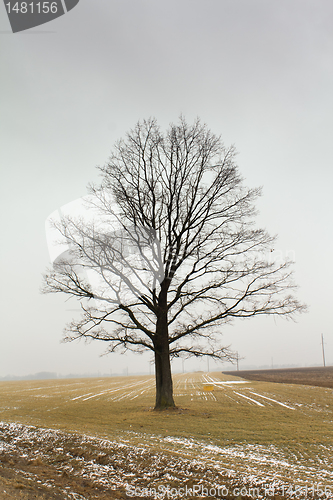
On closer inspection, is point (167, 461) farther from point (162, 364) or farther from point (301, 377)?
point (301, 377)

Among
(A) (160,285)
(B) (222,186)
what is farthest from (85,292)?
(B) (222,186)

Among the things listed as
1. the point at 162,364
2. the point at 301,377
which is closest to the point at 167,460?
the point at 162,364

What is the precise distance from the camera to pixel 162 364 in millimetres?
14484

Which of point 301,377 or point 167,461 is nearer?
point 167,461

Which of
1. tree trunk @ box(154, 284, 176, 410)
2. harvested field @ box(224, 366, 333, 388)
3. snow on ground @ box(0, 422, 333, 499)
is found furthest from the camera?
harvested field @ box(224, 366, 333, 388)

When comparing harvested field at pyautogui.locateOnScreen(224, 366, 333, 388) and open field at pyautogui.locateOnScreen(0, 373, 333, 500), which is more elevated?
open field at pyautogui.locateOnScreen(0, 373, 333, 500)

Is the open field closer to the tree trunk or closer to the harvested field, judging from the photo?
the tree trunk

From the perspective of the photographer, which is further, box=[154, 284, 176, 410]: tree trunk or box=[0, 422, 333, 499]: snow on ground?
box=[154, 284, 176, 410]: tree trunk

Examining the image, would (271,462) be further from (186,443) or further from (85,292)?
(85,292)

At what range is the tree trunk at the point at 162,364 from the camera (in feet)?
45.7

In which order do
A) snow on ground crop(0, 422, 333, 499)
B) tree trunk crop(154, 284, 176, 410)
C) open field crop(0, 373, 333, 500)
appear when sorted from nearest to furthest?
open field crop(0, 373, 333, 500), snow on ground crop(0, 422, 333, 499), tree trunk crop(154, 284, 176, 410)

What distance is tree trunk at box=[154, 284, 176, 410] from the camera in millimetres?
13922

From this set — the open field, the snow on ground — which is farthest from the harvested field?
the snow on ground

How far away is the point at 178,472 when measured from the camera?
17.4 feet
